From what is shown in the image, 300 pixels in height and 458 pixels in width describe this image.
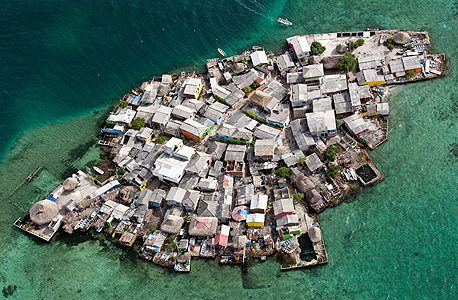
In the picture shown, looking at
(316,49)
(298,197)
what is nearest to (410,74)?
(316,49)

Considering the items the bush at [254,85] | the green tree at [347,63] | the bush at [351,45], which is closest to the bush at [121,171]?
the bush at [254,85]

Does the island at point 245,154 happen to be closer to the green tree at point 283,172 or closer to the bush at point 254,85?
the green tree at point 283,172

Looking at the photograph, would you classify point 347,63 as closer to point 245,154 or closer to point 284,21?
point 284,21

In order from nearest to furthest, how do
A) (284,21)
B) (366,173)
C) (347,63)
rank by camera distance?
(366,173)
(347,63)
(284,21)

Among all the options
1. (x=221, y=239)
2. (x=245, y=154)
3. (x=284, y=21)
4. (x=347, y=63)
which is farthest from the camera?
(x=284, y=21)

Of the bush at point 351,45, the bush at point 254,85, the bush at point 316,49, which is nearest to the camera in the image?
the bush at point 254,85

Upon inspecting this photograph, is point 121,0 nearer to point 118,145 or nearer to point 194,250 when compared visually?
point 118,145

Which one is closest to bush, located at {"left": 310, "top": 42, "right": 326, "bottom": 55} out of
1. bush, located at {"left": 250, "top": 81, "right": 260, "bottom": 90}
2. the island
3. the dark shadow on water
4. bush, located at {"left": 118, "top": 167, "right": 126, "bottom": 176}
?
the island
